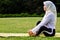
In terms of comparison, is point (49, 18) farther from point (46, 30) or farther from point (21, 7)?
point (21, 7)

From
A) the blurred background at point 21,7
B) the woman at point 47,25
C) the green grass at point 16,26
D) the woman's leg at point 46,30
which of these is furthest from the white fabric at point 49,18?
the blurred background at point 21,7

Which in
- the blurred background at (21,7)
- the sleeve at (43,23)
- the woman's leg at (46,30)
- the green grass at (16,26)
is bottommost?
the blurred background at (21,7)

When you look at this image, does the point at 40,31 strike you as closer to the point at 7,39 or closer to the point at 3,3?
the point at 7,39

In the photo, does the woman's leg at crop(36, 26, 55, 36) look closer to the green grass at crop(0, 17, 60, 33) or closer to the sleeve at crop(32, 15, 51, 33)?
the sleeve at crop(32, 15, 51, 33)

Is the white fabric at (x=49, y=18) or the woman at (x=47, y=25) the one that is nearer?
the woman at (x=47, y=25)

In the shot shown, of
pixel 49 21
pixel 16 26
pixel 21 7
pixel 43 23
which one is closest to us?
pixel 43 23

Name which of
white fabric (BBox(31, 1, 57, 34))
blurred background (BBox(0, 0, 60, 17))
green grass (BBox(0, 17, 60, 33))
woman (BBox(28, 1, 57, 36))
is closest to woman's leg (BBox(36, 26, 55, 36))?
woman (BBox(28, 1, 57, 36))

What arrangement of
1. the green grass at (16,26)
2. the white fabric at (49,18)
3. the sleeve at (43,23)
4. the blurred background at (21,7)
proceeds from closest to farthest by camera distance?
the sleeve at (43,23) → the white fabric at (49,18) → the green grass at (16,26) → the blurred background at (21,7)

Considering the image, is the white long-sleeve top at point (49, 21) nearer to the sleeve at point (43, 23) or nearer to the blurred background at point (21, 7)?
the sleeve at point (43, 23)

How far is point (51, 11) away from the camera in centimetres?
909

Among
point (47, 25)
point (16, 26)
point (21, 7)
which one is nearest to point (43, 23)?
point (47, 25)

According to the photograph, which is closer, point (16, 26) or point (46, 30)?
point (46, 30)

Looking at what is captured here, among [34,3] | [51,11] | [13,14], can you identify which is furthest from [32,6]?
[51,11]

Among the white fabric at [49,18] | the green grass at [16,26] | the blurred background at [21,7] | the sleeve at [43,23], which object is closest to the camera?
the sleeve at [43,23]
